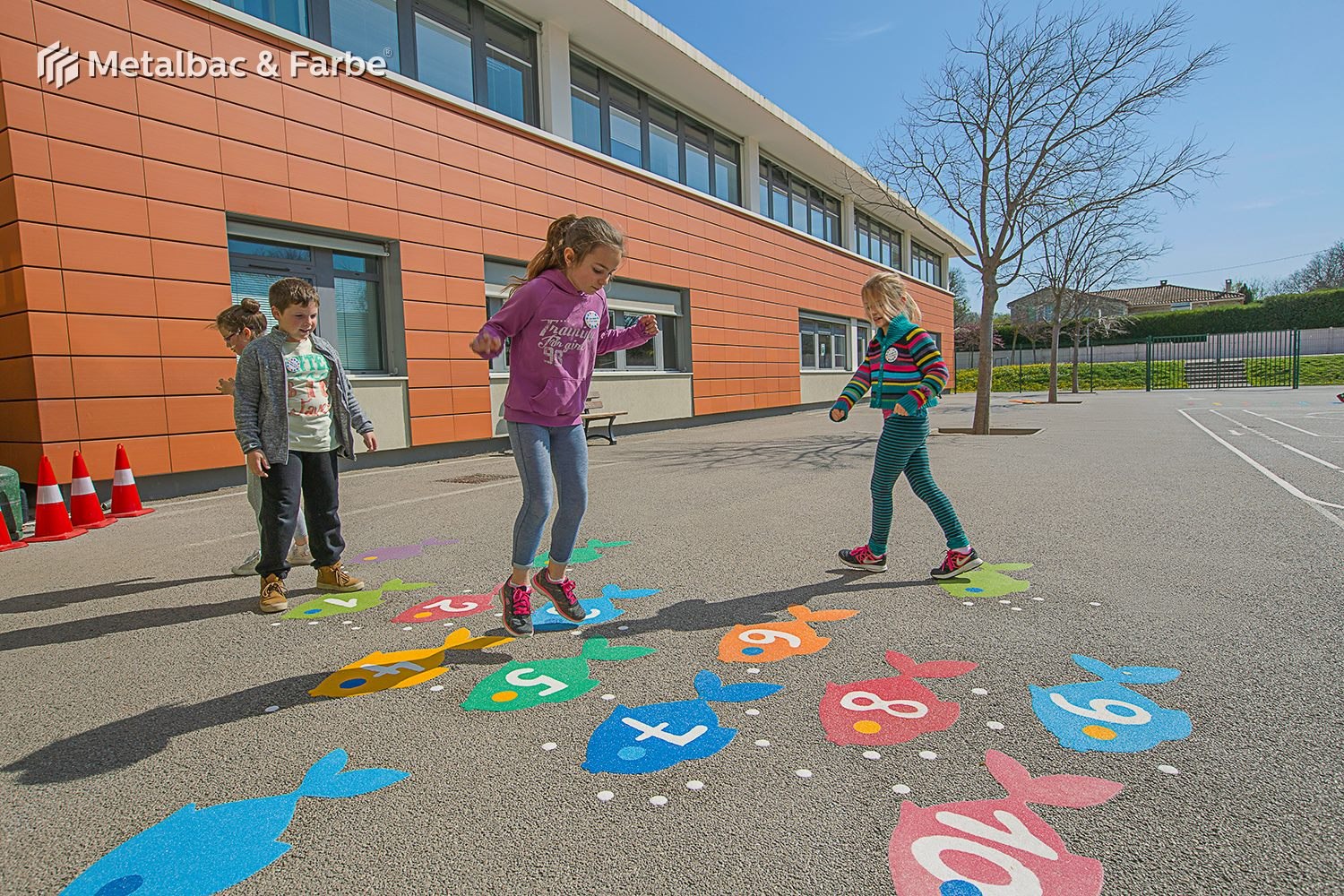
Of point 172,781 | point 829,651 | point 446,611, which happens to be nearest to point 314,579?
point 446,611

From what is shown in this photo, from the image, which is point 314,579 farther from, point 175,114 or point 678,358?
point 678,358

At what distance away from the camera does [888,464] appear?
14.4ft

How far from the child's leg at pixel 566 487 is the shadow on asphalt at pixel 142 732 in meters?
0.68

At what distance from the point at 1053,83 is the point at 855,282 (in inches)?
550

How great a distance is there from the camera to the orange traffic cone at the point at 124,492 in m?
7.21

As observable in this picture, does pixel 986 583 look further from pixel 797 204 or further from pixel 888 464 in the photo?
pixel 797 204

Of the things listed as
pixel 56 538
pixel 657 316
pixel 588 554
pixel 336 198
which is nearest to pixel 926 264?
pixel 657 316

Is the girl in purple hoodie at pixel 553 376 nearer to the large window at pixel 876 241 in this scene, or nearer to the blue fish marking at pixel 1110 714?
the blue fish marking at pixel 1110 714

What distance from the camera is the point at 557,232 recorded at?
11.2ft

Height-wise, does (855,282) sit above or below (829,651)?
above

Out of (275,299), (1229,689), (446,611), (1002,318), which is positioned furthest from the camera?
(1002,318)

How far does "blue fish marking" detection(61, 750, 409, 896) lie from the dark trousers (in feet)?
6.94

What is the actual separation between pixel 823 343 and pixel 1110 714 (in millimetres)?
24613

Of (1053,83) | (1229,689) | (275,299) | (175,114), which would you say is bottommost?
(1229,689)
